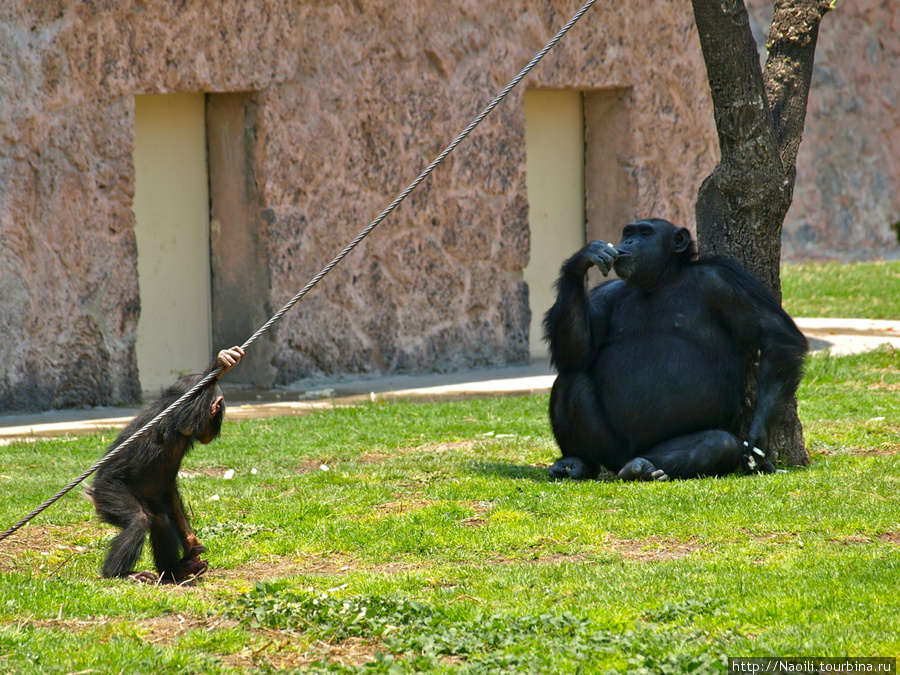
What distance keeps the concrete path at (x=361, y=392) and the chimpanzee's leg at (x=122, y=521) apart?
3.58 m

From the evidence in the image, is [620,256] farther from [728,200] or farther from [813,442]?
[813,442]

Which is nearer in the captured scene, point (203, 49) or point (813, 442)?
point (813, 442)

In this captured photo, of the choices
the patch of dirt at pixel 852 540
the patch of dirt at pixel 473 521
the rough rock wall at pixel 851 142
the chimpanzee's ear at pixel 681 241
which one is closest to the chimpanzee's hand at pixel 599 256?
the chimpanzee's ear at pixel 681 241

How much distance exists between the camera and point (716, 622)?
148 inches

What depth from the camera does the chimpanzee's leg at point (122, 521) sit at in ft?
15.0

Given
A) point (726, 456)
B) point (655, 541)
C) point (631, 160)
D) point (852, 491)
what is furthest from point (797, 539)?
point (631, 160)

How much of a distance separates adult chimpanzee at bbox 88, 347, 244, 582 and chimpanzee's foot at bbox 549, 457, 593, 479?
2.34 m

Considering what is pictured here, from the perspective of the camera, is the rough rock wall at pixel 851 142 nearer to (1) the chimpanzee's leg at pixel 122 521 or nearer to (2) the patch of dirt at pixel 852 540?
(2) the patch of dirt at pixel 852 540

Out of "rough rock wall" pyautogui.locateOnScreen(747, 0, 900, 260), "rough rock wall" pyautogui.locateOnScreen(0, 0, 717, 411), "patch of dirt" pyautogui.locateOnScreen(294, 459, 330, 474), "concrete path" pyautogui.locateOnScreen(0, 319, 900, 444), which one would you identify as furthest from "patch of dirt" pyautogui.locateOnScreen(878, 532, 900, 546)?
"rough rock wall" pyautogui.locateOnScreen(747, 0, 900, 260)

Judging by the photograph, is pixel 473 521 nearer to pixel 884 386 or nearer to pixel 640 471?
pixel 640 471

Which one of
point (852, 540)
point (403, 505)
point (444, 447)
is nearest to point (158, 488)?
point (403, 505)

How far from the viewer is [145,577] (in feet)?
15.2

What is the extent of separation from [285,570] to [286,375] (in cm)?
546

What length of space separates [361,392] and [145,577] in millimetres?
5481
